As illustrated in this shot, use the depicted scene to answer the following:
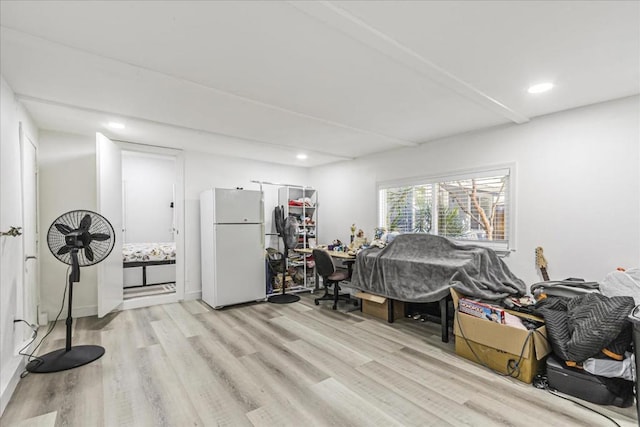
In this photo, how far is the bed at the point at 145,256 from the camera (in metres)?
5.21

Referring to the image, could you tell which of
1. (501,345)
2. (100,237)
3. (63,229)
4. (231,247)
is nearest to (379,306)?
(501,345)

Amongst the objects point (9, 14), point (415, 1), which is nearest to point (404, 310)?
point (415, 1)

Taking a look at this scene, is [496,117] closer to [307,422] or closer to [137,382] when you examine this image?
[307,422]

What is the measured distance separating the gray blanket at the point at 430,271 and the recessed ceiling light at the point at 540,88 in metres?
1.64

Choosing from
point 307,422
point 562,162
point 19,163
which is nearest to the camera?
point 307,422

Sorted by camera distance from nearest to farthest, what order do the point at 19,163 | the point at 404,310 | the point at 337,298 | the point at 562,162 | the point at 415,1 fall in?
the point at 415,1 → the point at 19,163 → the point at 562,162 → the point at 404,310 → the point at 337,298

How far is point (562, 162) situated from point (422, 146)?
1.68 meters

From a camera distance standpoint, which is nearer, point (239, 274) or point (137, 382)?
point (137, 382)

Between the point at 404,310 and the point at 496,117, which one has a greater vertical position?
the point at 496,117

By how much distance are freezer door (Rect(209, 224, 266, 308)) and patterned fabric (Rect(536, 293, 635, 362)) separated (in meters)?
3.56

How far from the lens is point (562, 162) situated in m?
2.97

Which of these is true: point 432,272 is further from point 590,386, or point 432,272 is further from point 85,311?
point 85,311

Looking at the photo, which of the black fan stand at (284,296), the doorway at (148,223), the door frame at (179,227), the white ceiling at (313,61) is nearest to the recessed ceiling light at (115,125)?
the white ceiling at (313,61)

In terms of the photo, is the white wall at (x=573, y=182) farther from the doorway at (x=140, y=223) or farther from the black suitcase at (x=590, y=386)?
the doorway at (x=140, y=223)
